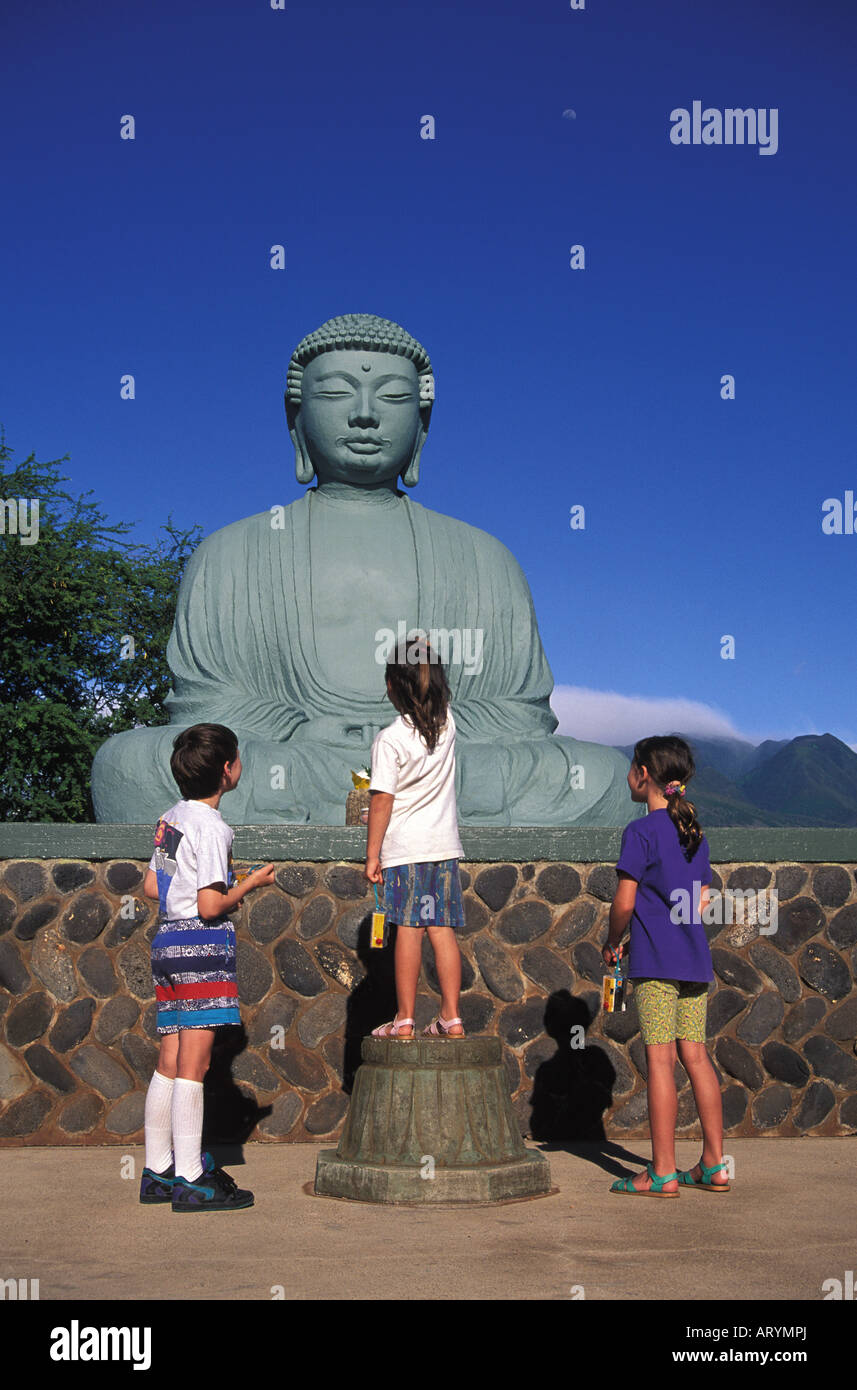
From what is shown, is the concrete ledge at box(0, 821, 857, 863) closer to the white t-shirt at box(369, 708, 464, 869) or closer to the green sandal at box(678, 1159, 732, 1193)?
the white t-shirt at box(369, 708, 464, 869)

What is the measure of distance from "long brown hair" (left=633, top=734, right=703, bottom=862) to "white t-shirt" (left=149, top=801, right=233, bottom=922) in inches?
49.9

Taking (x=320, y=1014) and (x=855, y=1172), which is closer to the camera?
(x=855, y=1172)

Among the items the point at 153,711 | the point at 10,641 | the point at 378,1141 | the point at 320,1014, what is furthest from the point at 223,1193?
the point at 153,711

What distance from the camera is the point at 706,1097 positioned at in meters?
4.11

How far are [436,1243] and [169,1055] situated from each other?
1.02m

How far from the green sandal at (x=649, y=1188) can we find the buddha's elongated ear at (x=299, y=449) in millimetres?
4954

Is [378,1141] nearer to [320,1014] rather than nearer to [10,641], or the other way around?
[320,1014]

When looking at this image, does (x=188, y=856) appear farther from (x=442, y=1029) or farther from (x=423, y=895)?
(x=442, y=1029)

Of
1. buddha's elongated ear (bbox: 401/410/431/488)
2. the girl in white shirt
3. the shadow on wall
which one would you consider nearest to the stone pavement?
the girl in white shirt

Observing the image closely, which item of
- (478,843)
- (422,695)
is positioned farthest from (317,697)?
(422,695)

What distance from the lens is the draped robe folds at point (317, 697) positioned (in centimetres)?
661
